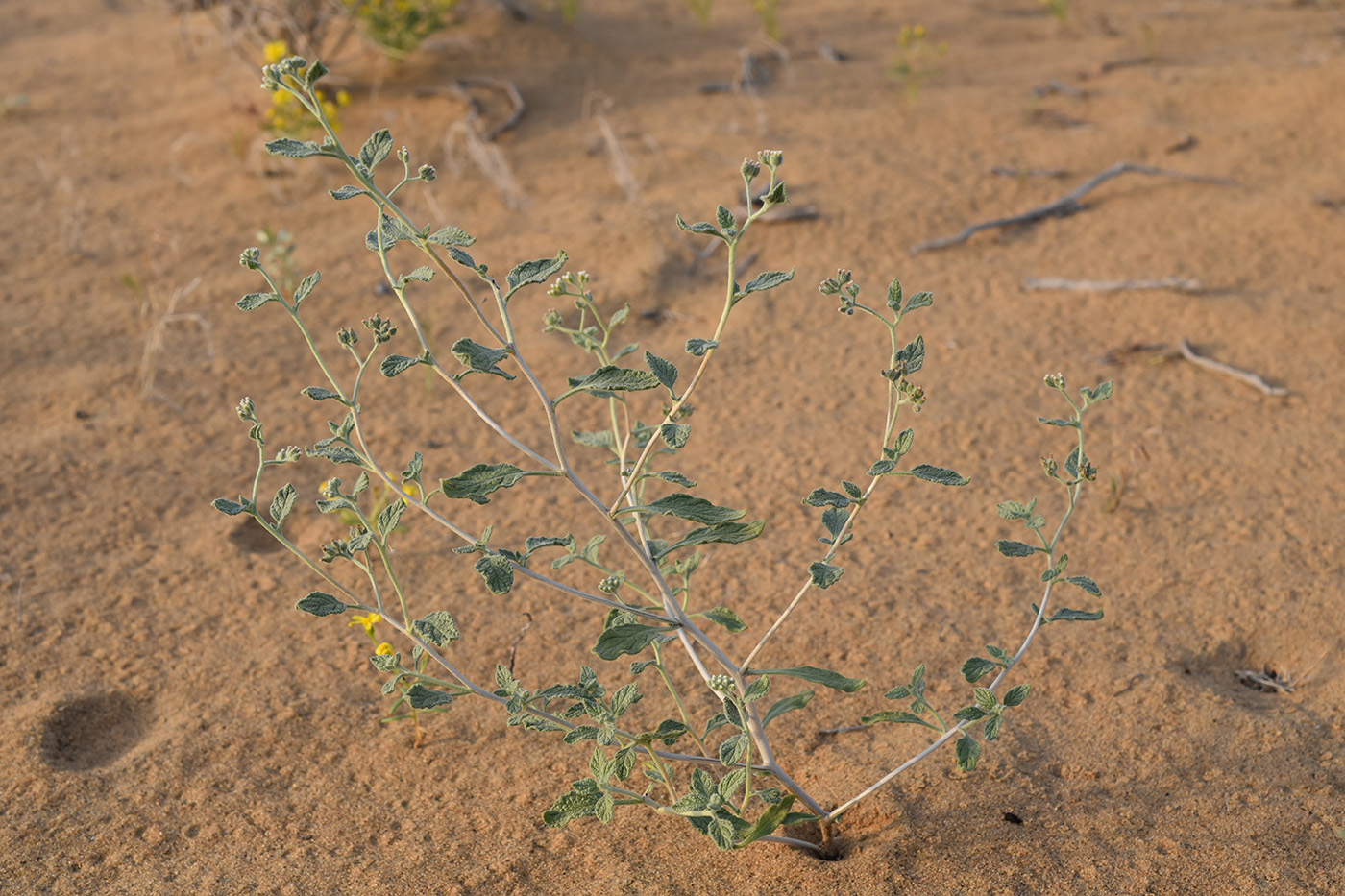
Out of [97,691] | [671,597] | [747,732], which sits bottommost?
[97,691]

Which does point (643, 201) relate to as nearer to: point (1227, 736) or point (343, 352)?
point (343, 352)

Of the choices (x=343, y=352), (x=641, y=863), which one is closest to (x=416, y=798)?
(x=641, y=863)

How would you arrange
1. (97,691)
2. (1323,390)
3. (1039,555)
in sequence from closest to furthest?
(97,691) → (1039,555) → (1323,390)

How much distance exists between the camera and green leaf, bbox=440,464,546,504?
154 cm

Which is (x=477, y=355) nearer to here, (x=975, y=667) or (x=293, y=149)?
(x=293, y=149)

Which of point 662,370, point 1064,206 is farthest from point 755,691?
point 1064,206

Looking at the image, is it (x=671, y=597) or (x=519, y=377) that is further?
(x=519, y=377)

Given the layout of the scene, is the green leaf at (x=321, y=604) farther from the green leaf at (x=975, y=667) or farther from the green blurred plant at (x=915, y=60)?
the green blurred plant at (x=915, y=60)

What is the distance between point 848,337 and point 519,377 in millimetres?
1149

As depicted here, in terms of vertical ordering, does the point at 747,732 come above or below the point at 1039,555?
above

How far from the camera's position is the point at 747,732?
173 centimetres

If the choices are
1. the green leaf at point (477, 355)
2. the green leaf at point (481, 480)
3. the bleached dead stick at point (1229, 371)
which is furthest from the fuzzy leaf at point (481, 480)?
the bleached dead stick at point (1229, 371)

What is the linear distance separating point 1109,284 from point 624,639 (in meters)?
2.88

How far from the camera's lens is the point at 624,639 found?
1610 millimetres
